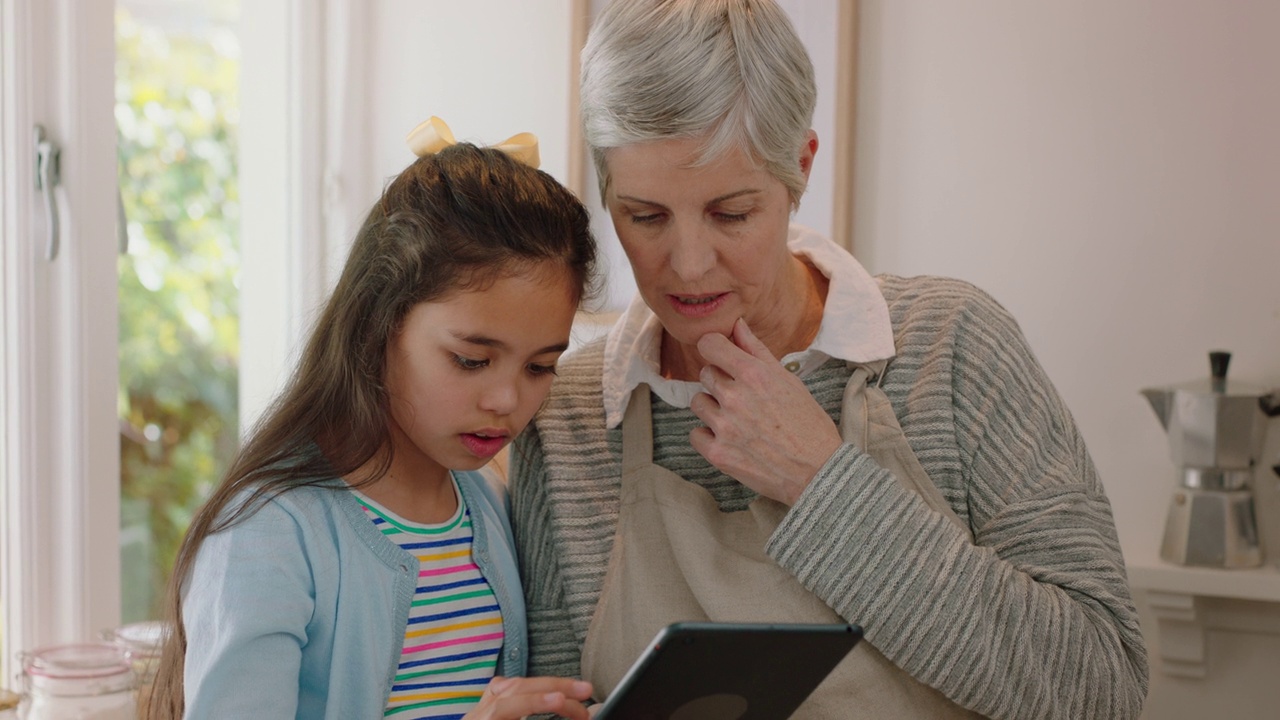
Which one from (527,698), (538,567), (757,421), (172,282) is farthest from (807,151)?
(172,282)

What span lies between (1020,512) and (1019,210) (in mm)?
1248

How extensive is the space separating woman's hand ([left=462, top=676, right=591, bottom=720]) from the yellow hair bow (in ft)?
1.83

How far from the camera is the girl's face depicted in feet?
4.02

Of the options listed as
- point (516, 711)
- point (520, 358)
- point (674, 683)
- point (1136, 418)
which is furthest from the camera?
point (1136, 418)

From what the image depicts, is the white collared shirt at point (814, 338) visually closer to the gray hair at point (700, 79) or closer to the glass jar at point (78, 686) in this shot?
the gray hair at point (700, 79)

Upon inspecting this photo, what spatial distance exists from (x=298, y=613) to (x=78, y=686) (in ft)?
2.51

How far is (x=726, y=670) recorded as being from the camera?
1.01 meters

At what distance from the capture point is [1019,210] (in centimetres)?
241

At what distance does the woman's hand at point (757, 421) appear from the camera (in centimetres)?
127

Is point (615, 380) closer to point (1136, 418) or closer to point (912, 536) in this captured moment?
point (912, 536)

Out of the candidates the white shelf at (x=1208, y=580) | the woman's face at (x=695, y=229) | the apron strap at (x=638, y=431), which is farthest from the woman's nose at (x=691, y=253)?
the white shelf at (x=1208, y=580)

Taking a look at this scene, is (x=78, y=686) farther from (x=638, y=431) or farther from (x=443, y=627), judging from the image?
(x=638, y=431)

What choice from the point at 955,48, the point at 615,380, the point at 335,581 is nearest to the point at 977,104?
the point at 955,48

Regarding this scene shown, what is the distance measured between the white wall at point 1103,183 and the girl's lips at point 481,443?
1435 mm
